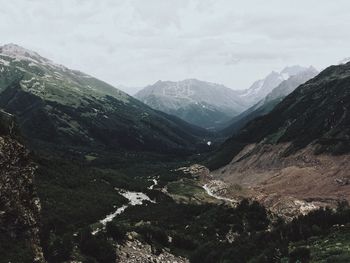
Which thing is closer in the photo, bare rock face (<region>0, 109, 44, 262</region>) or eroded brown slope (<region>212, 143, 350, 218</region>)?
bare rock face (<region>0, 109, 44, 262</region>)

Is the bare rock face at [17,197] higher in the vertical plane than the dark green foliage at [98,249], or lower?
higher

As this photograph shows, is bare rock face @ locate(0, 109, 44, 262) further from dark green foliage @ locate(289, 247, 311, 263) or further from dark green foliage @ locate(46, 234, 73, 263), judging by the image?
dark green foliage @ locate(289, 247, 311, 263)

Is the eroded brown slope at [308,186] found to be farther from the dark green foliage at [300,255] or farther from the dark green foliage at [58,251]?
the dark green foliage at [300,255]

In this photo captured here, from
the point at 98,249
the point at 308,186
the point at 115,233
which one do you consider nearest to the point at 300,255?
the point at 98,249

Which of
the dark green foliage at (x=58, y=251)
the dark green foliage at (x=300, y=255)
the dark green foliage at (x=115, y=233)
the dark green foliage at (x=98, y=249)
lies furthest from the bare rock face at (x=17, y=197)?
the dark green foliage at (x=300, y=255)

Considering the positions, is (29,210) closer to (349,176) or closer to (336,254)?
(336,254)

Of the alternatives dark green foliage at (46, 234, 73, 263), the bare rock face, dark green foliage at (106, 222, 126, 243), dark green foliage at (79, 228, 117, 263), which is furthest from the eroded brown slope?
the bare rock face

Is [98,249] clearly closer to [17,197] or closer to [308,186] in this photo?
[17,197]

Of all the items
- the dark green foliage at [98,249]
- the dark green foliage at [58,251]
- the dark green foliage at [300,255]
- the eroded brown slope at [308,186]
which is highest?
the dark green foliage at [300,255]

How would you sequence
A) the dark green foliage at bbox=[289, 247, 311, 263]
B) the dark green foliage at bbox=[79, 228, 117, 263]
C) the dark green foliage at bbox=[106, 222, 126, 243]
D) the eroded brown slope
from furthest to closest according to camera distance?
the eroded brown slope, the dark green foliage at bbox=[106, 222, 126, 243], the dark green foliage at bbox=[79, 228, 117, 263], the dark green foliage at bbox=[289, 247, 311, 263]
